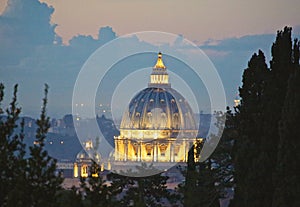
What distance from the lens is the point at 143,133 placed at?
468 ft

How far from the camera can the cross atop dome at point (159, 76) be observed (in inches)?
5773

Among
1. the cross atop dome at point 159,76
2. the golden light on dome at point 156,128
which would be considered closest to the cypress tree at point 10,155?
the golden light on dome at point 156,128

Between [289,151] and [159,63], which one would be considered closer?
[289,151]

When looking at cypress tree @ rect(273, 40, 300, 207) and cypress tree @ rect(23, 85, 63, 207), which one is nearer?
cypress tree @ rect(23, 85, 63, 207)

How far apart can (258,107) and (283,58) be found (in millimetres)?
1641

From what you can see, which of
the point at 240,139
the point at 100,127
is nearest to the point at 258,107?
the point at 240,139

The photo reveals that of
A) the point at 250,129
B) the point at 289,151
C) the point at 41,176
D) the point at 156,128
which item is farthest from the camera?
the point at 156,128

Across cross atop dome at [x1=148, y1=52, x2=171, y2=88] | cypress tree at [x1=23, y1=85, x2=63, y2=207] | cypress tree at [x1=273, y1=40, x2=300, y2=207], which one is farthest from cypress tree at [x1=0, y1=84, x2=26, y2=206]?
cross atop dome at [x1=148, y1=52, x2=171, y2=88]

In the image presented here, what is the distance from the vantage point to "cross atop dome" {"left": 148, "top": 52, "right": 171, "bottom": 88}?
5773 inches

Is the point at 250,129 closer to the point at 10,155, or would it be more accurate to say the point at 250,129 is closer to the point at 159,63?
the point at 10,155

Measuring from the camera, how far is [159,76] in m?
148

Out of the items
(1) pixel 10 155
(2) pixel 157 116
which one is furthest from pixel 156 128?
(1) pixel 10 155

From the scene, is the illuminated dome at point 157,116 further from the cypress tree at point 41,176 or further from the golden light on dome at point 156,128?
the cypress tree at point 41,176

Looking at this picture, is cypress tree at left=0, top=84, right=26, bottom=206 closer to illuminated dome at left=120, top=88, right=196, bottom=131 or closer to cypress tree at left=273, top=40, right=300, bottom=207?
cypress tree at left=273, top=40, right=300, bottom=207
